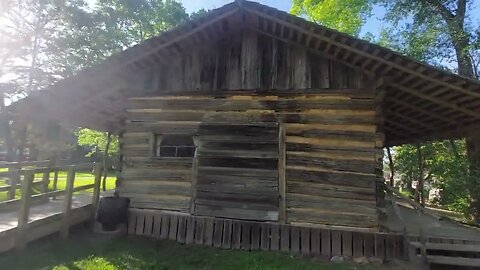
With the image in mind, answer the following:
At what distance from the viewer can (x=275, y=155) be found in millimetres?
8617

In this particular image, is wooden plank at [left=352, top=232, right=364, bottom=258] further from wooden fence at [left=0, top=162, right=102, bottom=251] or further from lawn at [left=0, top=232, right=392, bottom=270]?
wooden fence at [left=0, top=162, right=102, bottom=251]

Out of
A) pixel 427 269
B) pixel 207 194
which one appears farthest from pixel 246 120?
pixel 427 269

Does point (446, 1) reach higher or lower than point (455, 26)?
higher

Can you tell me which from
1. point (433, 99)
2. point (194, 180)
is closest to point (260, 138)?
point (194, 180)

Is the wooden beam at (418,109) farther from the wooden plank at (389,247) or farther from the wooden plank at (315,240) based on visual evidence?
the wooden plank at (315,240)

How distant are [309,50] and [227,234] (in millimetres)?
5089

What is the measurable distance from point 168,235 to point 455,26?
17341 mm

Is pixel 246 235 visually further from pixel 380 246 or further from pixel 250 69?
pixel 250 69

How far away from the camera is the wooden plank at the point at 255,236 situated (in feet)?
27.3

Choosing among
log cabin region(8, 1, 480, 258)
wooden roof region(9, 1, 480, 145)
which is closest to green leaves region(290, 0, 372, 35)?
wooden roof region(9, 1, 480, 145)

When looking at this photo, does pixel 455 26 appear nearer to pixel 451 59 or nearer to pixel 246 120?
pixel 451 59

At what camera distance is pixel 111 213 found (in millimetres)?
8867

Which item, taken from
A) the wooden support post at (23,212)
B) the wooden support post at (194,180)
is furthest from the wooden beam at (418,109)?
the wooden support post at (23,212)

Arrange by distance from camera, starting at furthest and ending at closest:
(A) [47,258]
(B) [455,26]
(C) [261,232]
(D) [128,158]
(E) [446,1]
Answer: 1. (E) [446,1]
2. (B) [455,26]
3. (D) [128,158]
4. (C) [261,232]
5. (A) [47,258]
